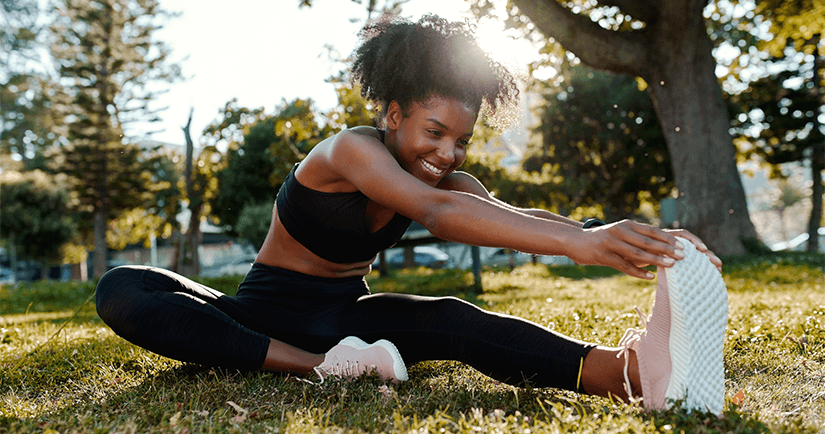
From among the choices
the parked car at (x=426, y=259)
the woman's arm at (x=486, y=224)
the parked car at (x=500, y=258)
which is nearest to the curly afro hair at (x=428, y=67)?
the woman's arm at (x=486, y=224)

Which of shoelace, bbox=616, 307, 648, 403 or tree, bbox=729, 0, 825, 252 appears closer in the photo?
shoelace, bbox=616, 307, 648, 403

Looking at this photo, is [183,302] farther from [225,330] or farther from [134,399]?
[134,399]

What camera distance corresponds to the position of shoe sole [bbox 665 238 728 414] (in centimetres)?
163

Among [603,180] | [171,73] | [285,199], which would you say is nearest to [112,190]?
[171,73]

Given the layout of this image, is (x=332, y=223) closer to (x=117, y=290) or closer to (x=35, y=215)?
(x=117, y=290)

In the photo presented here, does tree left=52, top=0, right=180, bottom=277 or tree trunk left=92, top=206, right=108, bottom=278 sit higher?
tree left=52, top=0, right=180, bottom=277

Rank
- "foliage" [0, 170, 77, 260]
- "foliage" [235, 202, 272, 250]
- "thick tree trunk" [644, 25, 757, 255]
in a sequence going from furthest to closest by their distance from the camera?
"foliage" [235, 202, 272, 250], "foliage" [0, 170, 77, 260], "thick tree trunk" [644, 25, 757, 255]

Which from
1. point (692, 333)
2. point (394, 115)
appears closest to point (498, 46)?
point (394, 115)

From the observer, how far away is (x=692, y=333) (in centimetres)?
165

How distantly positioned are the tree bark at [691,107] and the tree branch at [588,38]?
0.07ft

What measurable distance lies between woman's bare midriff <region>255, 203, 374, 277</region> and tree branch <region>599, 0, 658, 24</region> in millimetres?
9446

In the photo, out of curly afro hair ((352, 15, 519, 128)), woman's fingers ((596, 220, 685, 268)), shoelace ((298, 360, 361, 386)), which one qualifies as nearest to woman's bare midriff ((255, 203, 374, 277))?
shoelace ((298, 360, 361, 386))

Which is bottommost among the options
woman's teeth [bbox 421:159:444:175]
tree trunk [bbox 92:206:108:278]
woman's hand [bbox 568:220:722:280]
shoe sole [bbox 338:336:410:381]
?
tree trunk [bbox 92:206:108:278]

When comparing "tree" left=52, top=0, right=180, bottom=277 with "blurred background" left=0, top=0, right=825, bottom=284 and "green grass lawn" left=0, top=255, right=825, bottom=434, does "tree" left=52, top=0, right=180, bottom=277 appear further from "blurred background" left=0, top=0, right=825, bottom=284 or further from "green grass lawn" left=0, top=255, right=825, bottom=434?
"green grass lawn" left=0, top=255, right=825, bottom=434
